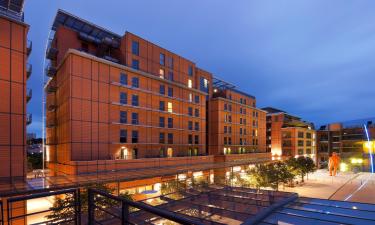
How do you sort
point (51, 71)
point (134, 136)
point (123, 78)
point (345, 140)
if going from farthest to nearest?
point (345, 140) < point (51, 71) < point (134, 136) < point (123, 78)

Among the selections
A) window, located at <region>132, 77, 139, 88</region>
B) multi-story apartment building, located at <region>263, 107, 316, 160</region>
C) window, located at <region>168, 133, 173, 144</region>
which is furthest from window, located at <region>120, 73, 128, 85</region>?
multi-story apartment building, located at <region>263, 107, 316, 160</region>

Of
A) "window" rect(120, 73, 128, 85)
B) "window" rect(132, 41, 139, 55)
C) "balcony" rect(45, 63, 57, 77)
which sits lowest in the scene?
"window" rect(120, 73, 128, 85)

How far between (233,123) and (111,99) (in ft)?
123

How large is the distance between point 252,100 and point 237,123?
13873 millimetres

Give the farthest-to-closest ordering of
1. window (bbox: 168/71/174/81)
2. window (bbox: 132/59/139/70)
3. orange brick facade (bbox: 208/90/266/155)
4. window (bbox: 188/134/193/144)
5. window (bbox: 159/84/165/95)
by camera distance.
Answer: orange brick facade (bbox: 208/90/266/155), window (bbox: 188/134/193/144), window (bbox: 168/71/174/81), window (bbox: 159/84/165/95), window (bbox: 132/59/139/70)

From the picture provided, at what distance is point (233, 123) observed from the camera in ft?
219

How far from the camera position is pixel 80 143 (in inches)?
1335

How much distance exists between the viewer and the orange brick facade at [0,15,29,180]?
24.5 meters

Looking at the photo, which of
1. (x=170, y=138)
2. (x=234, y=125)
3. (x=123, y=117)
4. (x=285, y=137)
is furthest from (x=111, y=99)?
(x=285, y=137)

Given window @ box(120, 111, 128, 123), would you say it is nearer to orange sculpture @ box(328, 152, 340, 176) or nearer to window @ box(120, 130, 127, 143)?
window @ box(120, 130, 127, 143)

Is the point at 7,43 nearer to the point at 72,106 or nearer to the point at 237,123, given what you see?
the point at 72,106

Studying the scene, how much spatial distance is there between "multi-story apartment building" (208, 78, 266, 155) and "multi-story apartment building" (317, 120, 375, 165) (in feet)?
97.0

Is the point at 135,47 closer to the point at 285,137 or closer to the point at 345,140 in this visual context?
the point at 285,137

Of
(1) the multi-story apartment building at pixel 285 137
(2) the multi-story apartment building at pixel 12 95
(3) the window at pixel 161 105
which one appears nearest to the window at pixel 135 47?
(3) the window at pixel 161 105
